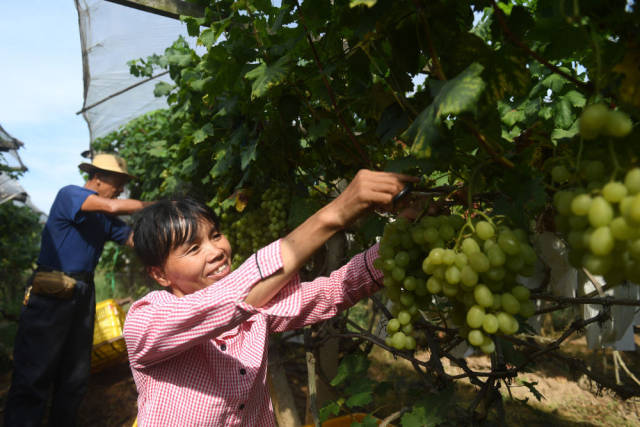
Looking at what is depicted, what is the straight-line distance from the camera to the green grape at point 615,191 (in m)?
0.53

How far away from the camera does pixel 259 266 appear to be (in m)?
→ 1.25

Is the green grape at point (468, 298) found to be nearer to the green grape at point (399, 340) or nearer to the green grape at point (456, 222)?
the green grape at point (456, 222)

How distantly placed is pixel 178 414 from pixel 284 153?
1.14 meters

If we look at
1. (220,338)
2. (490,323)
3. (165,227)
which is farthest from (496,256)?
(165,227)

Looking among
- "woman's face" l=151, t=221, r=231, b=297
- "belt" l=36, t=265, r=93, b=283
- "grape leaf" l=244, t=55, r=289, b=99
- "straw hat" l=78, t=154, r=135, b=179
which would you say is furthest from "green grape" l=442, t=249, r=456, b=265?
"straw hat" l=78, t=154, r=135, b=179

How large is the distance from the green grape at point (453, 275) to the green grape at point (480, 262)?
34 mm

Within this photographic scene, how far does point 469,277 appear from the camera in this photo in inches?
29.6

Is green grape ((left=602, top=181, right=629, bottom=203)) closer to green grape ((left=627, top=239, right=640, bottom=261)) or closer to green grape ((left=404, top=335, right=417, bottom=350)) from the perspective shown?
green grape ((left=627, top=239, right=640, bottom=261))

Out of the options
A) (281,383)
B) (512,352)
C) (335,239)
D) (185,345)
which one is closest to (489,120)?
(512,352)

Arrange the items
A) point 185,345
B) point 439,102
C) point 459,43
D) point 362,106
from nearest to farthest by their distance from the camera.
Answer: point 439,102, point 459,43, point 362,106, point 185,345

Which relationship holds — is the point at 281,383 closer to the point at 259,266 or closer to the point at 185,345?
the point at 185,345

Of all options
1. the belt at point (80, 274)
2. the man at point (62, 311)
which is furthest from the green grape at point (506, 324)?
the belt at point (80, 274)

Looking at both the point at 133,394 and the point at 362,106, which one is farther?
the point at 133,394

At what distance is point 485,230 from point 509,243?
5 centimetres
